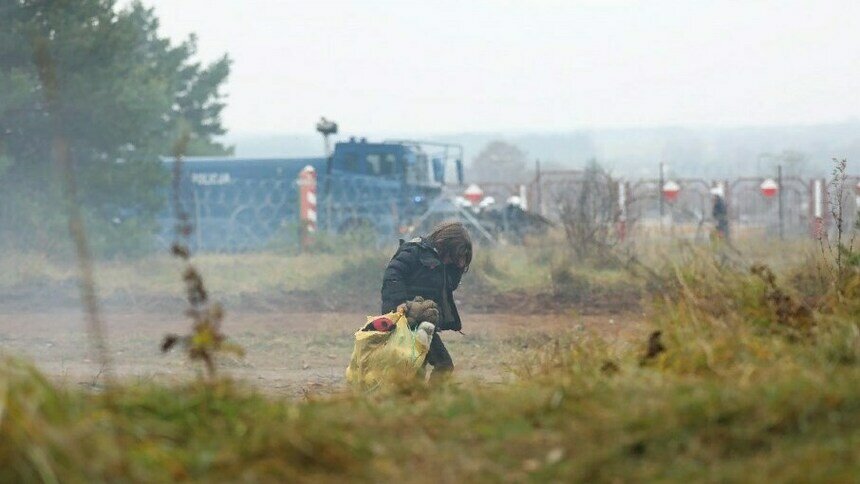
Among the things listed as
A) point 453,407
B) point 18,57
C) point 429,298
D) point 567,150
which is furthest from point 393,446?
point 567,150

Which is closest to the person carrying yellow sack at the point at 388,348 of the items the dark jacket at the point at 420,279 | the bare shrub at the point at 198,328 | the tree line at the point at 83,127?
the dark jacket at the point at 420,279

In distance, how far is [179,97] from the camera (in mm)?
46625

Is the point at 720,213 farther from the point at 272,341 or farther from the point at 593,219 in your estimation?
the point at 272,341

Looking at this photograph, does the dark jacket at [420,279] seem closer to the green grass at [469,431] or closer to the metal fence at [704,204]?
the green grass at [469,431]

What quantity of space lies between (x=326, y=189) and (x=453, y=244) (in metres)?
21.5

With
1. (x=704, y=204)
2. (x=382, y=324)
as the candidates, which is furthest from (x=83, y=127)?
(x=382, y=324)

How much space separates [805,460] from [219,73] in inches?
1735

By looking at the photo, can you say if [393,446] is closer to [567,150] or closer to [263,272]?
[263,272]

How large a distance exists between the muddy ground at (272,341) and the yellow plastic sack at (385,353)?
1.98 meters

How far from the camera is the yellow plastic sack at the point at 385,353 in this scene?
883cm

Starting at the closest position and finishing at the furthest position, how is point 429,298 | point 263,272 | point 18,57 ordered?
1. point 429,298
2. point 263,272
3. point 18,57

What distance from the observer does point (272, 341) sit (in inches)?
590

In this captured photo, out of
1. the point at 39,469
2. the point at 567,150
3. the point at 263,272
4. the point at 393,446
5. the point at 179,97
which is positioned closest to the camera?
the point at 39,469

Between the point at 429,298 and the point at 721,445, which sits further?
the point at 429,298
